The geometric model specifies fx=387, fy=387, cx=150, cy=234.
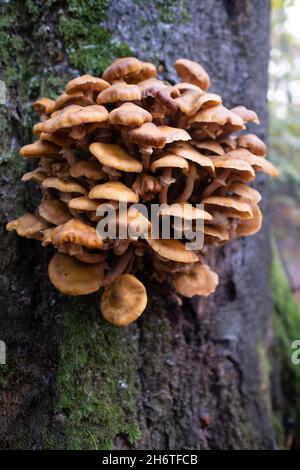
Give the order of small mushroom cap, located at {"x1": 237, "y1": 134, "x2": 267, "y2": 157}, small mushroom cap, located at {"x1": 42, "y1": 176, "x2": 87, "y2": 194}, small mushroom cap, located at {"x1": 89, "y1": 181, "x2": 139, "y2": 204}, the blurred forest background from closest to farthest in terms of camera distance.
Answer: small mushroom cap, located at {"x1": 89, "y1": 181, "x2": 139, "y2": 204}, small mushroom cap, located at {"x1": 42, "y1": 176, "x2": 87, "y2": 194}, small mushroom cap, located at {"x1": 237, "y1": 134, "x2": 267, "y2": 157}, the blurred forest background

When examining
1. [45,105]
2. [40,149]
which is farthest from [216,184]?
[45,105]

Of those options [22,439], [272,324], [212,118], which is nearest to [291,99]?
[272,324]

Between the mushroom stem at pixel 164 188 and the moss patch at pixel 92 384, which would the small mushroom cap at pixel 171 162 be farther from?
the moss patch at pixel 92 384

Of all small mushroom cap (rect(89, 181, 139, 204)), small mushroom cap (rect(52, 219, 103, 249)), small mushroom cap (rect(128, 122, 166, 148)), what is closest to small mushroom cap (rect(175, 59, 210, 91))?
small mushroom cap (rect(128, 122, 166, 148))

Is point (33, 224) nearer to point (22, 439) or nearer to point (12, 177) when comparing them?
point (12, 177)

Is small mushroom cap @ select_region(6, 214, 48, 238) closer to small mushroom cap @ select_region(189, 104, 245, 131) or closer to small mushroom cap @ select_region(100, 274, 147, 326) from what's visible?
small mushroom cap @ select_region(100, 274, 147, 326)

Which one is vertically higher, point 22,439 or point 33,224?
point 33,224
